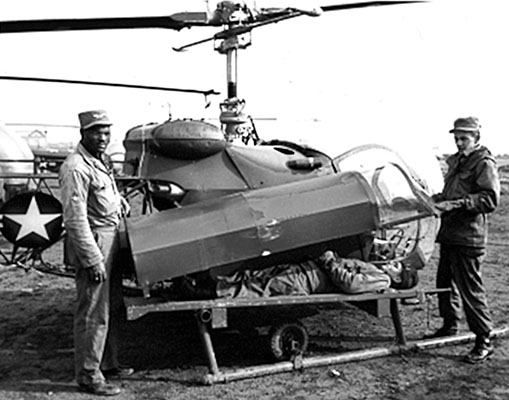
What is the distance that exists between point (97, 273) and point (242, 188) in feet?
5.67

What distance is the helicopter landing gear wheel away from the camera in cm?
475

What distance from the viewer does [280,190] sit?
4.77 m

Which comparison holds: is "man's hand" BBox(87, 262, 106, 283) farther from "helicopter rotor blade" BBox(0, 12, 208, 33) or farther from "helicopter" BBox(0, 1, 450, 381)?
"helicopter rotor blade" BBox(0, 12, 208, 33)

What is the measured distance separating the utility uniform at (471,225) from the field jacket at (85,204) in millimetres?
2686

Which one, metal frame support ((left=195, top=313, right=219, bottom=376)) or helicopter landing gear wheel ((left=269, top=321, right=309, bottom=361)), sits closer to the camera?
metal frame support ((left=195, top=313, right=219, bottom=376))

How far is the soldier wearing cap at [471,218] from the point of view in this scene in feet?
15.9

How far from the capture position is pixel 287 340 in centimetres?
481

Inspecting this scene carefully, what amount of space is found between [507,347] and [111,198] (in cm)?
357

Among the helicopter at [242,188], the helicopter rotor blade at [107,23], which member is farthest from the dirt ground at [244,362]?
the helicopter rotor blade at [107,23]

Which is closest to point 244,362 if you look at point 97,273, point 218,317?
point 218,317

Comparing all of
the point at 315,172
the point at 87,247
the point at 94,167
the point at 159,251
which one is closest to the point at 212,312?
the point at 159,251

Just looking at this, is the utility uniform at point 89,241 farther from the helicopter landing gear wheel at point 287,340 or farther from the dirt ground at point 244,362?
the helicopter landing gear wheel at point 287,340

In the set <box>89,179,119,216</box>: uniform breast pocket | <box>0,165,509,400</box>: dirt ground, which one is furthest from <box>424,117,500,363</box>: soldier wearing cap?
<box>89,179,119,216</box>: uniform breast pocket

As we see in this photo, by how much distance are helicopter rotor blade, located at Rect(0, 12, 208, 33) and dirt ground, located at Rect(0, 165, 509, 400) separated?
2490 millimetres
